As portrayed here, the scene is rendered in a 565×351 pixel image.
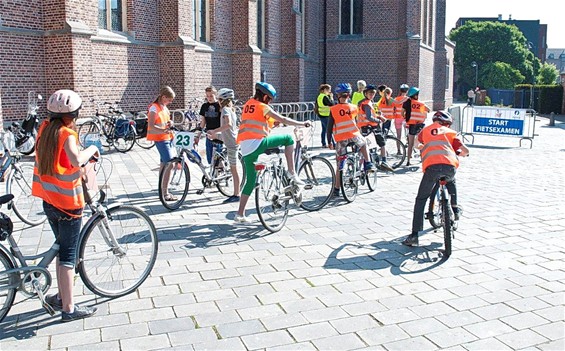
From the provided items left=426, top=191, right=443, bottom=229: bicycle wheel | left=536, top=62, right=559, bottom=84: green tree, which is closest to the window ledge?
left=426, top=191, right=443, bottom=229: bicycle wheel

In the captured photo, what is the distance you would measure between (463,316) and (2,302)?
360 cm

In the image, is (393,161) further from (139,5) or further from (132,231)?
(139,5)

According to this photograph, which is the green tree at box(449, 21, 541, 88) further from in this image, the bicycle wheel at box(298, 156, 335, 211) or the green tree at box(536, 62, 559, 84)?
the bicycle wheel at box(298, 156, 335, 211)

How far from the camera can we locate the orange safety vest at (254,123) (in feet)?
23.9

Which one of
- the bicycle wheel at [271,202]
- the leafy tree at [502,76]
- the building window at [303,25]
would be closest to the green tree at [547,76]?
the leafy tree at [502,76]

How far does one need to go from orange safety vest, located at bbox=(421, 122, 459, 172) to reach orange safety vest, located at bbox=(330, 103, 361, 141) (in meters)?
2.57

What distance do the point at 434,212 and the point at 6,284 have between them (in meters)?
4.88

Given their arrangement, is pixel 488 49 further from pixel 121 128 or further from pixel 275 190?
pixel 275 190

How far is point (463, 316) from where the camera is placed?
461 cm

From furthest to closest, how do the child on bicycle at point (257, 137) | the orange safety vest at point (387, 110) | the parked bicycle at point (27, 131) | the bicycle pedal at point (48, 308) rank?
1. the orange safety vest at point (387, 110)
2. the parked bicycle at point (27, 131)
3. the child on bicycle at point (257, 137)
4. the bicycle pedal at point (48, 308)

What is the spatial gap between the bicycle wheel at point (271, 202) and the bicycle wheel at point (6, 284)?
3240 millimetres

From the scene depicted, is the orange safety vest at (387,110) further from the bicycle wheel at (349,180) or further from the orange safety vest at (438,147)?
the orange safety vest at (438,147)

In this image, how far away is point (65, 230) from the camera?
174 inches

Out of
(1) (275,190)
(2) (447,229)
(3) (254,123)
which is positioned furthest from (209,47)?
(2) (447,229)
